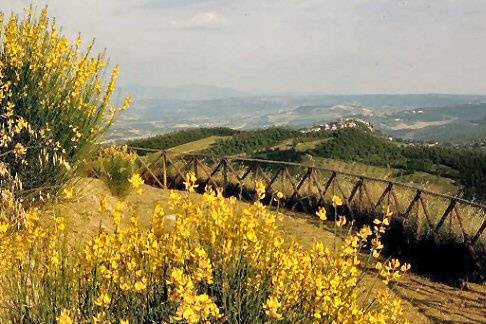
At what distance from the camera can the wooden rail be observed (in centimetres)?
1216

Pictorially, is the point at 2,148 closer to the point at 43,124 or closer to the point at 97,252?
the point at 43,124

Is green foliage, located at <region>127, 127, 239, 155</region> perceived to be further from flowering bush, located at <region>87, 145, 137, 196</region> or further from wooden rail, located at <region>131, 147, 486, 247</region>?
flowering bush, located at <region>87, 145, 137, 196</region>

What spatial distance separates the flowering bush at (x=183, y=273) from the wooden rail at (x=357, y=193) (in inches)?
165

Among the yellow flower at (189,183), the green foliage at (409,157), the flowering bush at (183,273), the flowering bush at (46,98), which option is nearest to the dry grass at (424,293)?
the flowering bush at (46,98)

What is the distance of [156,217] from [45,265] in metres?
1.02

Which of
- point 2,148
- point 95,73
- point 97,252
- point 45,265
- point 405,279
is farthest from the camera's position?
point 405,279

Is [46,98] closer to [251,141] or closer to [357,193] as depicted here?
[357,193]

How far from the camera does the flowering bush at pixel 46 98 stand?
30.8 feet

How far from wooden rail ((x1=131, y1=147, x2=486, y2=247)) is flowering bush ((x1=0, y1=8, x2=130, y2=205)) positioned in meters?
2.41

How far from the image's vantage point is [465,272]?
1144 cm

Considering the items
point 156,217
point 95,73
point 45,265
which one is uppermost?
point 95,73

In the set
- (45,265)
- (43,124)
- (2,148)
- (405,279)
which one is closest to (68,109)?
(43,124)

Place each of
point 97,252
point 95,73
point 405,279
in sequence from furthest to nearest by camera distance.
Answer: point 405,279
point 95,73
point 97,252

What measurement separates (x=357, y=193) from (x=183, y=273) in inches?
475
